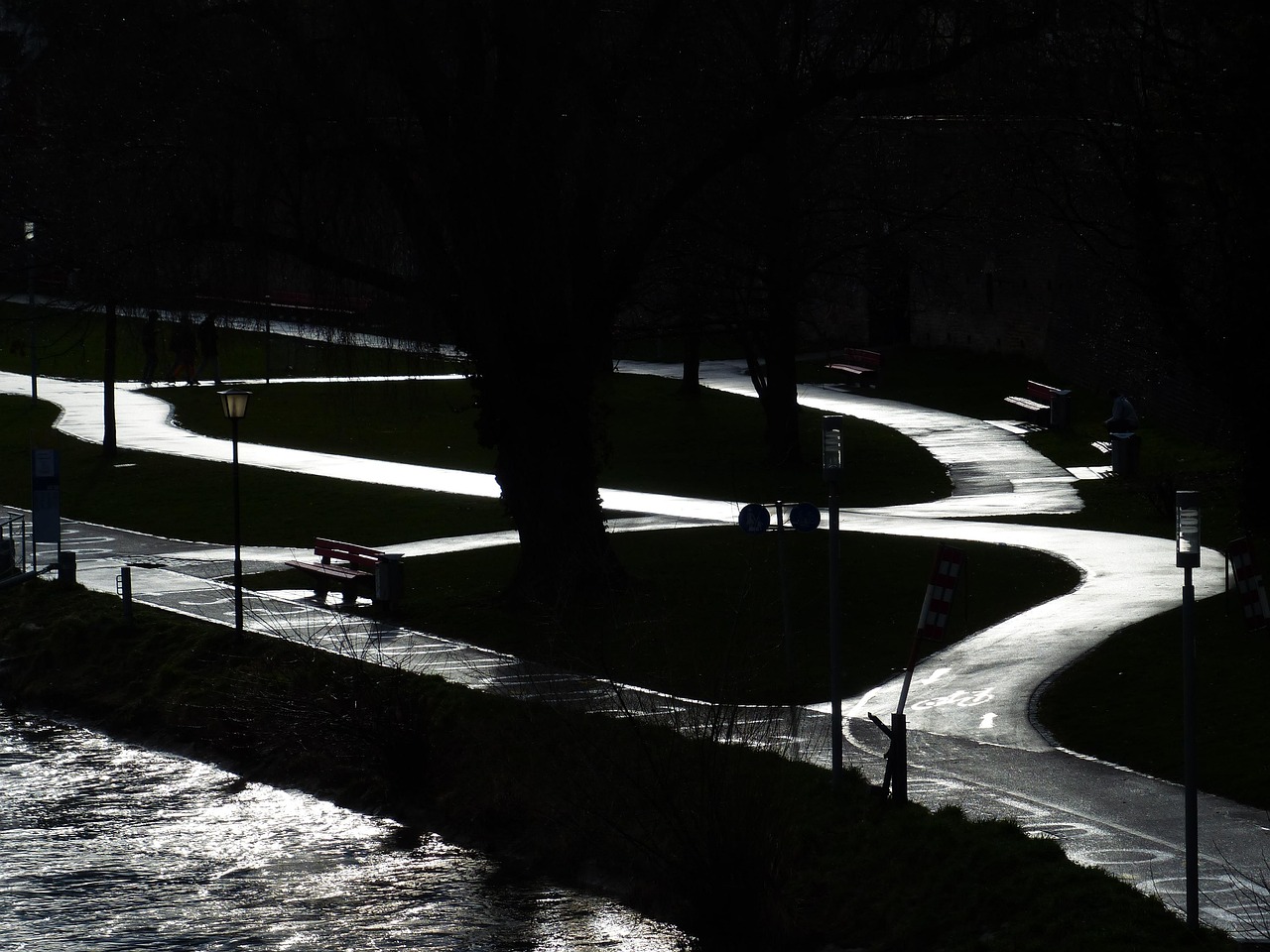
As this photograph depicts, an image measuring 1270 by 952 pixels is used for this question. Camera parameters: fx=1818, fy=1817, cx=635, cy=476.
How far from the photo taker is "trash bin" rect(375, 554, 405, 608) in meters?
22.6

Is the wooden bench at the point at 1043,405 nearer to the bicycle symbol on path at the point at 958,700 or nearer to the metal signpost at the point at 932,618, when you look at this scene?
the bicycle symbol on path at the point at 958,700

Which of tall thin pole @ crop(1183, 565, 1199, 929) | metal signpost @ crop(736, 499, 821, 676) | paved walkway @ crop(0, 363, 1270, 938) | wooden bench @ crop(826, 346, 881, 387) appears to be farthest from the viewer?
wooden bench @ crop(826, 346, 881, 387)

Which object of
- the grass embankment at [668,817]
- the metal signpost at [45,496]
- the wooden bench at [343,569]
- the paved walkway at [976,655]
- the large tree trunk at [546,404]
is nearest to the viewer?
the grass embankment at [668,817]

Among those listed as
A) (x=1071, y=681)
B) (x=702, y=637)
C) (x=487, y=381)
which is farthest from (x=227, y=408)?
(x=1071, y=681)

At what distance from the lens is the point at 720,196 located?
3055 centimetres

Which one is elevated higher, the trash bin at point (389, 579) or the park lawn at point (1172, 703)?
the trash bin at point (389, 579)

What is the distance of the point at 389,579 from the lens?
2262 cm

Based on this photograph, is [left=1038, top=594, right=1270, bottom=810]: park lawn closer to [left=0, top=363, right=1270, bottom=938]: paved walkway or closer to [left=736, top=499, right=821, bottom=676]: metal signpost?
[left=0, top=363, right=1270, bottom=938]: paved walkway

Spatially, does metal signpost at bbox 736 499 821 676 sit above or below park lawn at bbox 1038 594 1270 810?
above

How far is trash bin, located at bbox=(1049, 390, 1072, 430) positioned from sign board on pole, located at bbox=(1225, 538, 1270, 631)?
1000 inches

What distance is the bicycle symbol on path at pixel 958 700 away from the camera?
57.3ft

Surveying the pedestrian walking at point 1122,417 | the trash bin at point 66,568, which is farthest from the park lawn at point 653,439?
the trash bin at point 66,568

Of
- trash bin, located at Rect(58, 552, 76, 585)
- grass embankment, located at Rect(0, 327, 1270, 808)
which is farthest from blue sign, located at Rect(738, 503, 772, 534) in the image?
trash bin, located at Rect(58, 552, 76, 585)

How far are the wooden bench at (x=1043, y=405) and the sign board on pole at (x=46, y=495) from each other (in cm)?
2271
